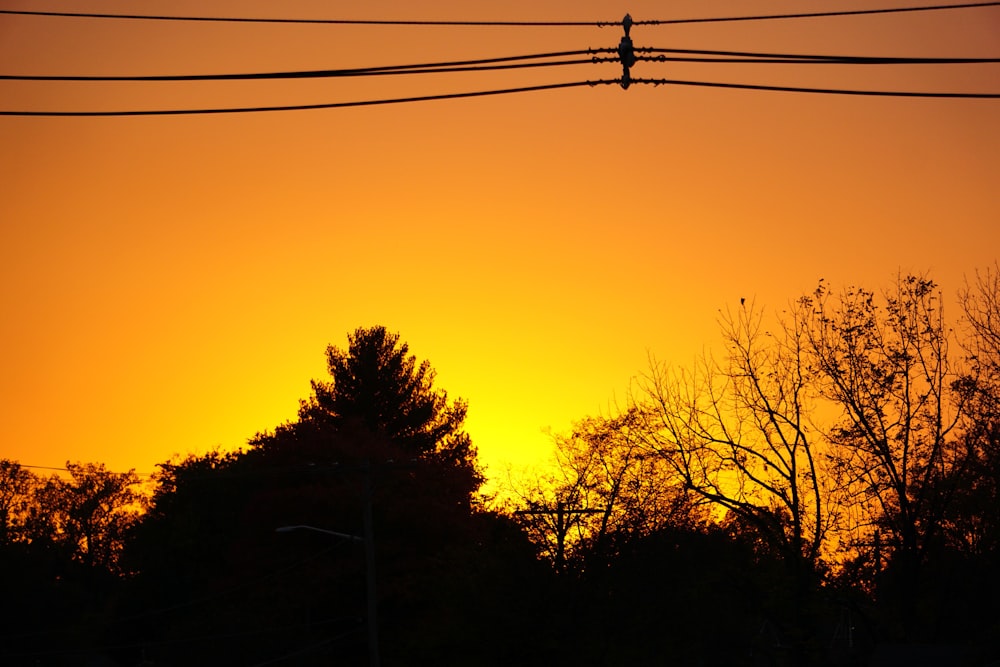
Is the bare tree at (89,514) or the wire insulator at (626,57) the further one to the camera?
the bare tree at (89,514)

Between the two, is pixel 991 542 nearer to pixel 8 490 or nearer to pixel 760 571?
pixel 760 571

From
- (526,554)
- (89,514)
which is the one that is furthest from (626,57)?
(89,514)

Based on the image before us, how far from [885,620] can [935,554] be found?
8308 millimetres

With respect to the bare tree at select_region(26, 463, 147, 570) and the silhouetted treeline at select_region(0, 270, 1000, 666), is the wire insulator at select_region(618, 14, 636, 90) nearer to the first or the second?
the silhouetted treeline at select_region(0, 270, 1000, 666)

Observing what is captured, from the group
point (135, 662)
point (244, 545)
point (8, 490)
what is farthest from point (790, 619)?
point (8, 490)

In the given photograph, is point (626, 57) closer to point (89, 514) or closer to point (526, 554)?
point (526, 554)

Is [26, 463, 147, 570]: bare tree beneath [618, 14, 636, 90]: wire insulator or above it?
above

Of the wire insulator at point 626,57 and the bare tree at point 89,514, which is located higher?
the bare tree at point 89,514

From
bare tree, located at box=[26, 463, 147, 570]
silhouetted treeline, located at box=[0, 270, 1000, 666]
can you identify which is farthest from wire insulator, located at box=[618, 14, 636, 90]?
bare tree, located at box=[26, 463, 147, 570]

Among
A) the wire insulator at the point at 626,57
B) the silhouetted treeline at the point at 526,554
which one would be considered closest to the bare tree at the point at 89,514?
the silhouetted treeline at the point at 526,554

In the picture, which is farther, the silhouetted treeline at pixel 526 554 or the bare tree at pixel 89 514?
the bare tree at pixel 89 514

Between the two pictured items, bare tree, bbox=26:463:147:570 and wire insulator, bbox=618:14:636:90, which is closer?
wire insulator, bbox=618:14:636:90

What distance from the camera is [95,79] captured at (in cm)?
1466

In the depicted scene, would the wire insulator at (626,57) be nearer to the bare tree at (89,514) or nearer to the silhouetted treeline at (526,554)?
the silhouetted treeline at (526,554)
